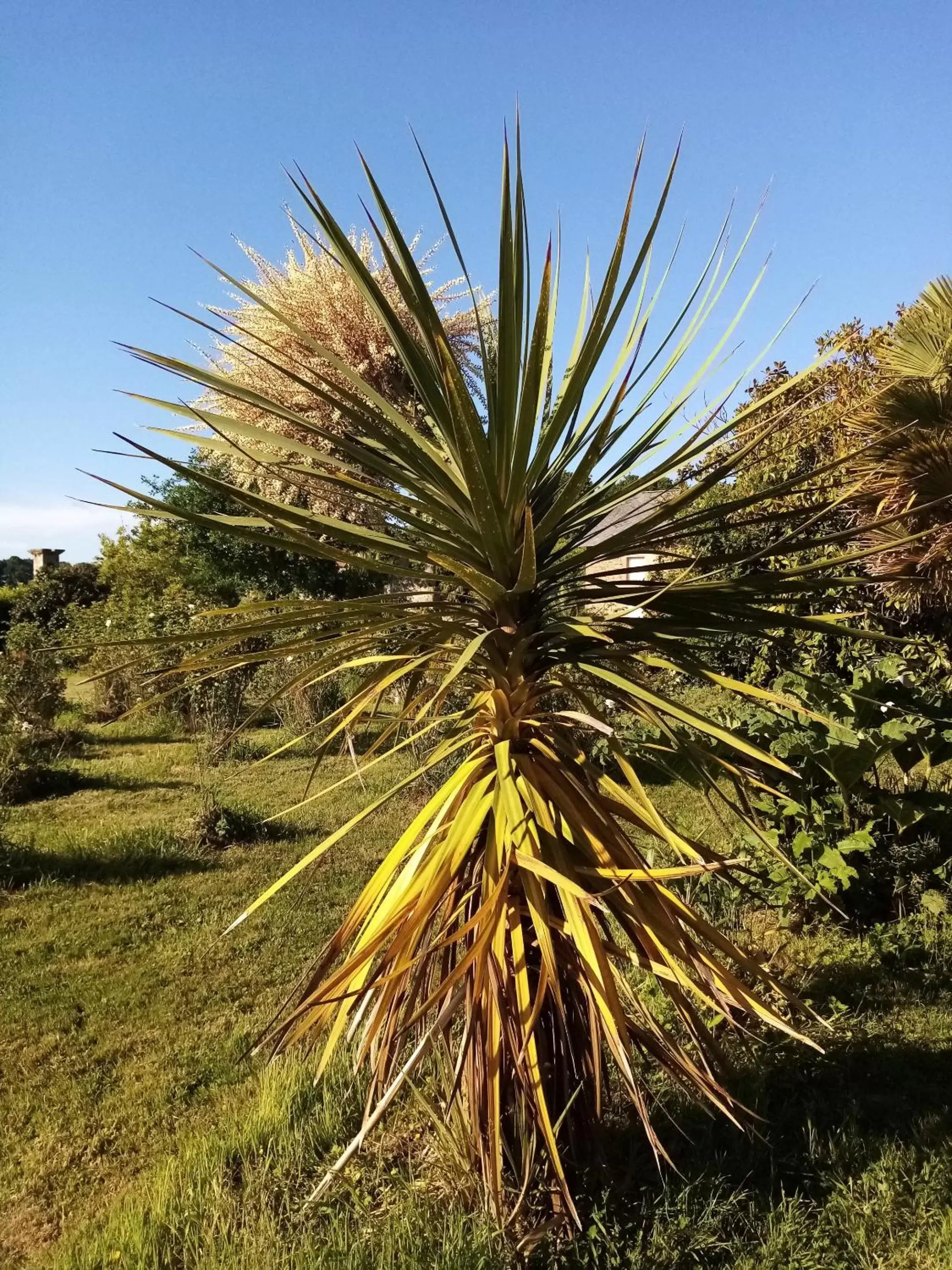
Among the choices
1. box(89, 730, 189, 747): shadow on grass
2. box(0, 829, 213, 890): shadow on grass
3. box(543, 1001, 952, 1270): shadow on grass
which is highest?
box(89, 730, 189, 747): shadow on grass

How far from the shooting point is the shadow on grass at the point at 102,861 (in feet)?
17.4

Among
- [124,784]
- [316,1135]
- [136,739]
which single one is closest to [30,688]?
[136,739]

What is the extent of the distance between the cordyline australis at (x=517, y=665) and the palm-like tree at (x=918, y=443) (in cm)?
308

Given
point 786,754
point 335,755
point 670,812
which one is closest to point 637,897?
point 786,754

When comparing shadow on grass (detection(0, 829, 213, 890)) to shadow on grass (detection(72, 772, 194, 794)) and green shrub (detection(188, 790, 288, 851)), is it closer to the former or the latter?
green shrub (detection(188, 790, 288, 851))

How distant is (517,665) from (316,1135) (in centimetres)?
166

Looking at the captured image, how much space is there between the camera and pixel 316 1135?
2.55m

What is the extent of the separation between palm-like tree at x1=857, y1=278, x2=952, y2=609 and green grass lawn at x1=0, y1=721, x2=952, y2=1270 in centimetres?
218

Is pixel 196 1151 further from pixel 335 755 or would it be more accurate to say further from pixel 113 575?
pixel 113 575

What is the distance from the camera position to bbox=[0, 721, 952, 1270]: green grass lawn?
2.12 metres

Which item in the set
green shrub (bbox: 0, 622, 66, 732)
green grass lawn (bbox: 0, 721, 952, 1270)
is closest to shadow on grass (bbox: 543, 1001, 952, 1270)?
green grass lawn (bbox: 0, 721, 952, 1270)

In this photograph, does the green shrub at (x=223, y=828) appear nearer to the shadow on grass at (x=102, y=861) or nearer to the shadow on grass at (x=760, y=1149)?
the shadow on grass at (x=102, y=861)

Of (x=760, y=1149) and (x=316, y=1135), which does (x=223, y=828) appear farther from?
(x=760, y=1149)

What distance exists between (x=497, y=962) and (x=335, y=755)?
7465 millimetres
